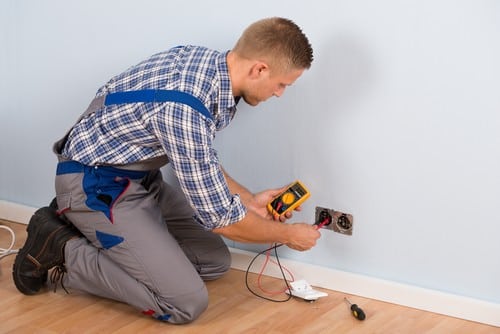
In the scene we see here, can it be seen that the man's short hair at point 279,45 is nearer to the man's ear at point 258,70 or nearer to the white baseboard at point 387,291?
the man's ear at point 258,70

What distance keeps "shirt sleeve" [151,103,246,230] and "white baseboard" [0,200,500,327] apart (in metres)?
0.52

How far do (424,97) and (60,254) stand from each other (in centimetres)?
129

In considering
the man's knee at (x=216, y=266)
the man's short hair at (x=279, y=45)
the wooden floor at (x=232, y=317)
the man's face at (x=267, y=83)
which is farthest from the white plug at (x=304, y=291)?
the man's short hair at (x=279, y=45)

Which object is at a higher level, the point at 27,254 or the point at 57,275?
the point at 27,254

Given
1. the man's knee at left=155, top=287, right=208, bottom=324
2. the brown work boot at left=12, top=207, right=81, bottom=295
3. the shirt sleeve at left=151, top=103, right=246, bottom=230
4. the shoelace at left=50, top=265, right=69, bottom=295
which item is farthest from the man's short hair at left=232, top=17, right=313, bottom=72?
the shoelace at left=50, top=265, right=69, bottom=295

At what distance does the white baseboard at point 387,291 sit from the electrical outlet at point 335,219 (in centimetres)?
15

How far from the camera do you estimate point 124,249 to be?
2.43 meters

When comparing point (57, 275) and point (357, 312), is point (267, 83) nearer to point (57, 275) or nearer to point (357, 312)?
point (357, 312)

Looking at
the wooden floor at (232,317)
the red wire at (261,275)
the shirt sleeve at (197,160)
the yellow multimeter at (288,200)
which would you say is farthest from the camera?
the red wire at (261,275)

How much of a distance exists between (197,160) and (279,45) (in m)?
0.41

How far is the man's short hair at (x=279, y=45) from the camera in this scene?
7.20ft

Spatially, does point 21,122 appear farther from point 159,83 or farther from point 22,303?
point 159,83

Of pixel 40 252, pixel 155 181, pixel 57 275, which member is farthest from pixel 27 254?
pixel 155 181

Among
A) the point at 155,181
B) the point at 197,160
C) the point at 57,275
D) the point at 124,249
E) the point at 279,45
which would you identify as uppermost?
the point at 279,45
